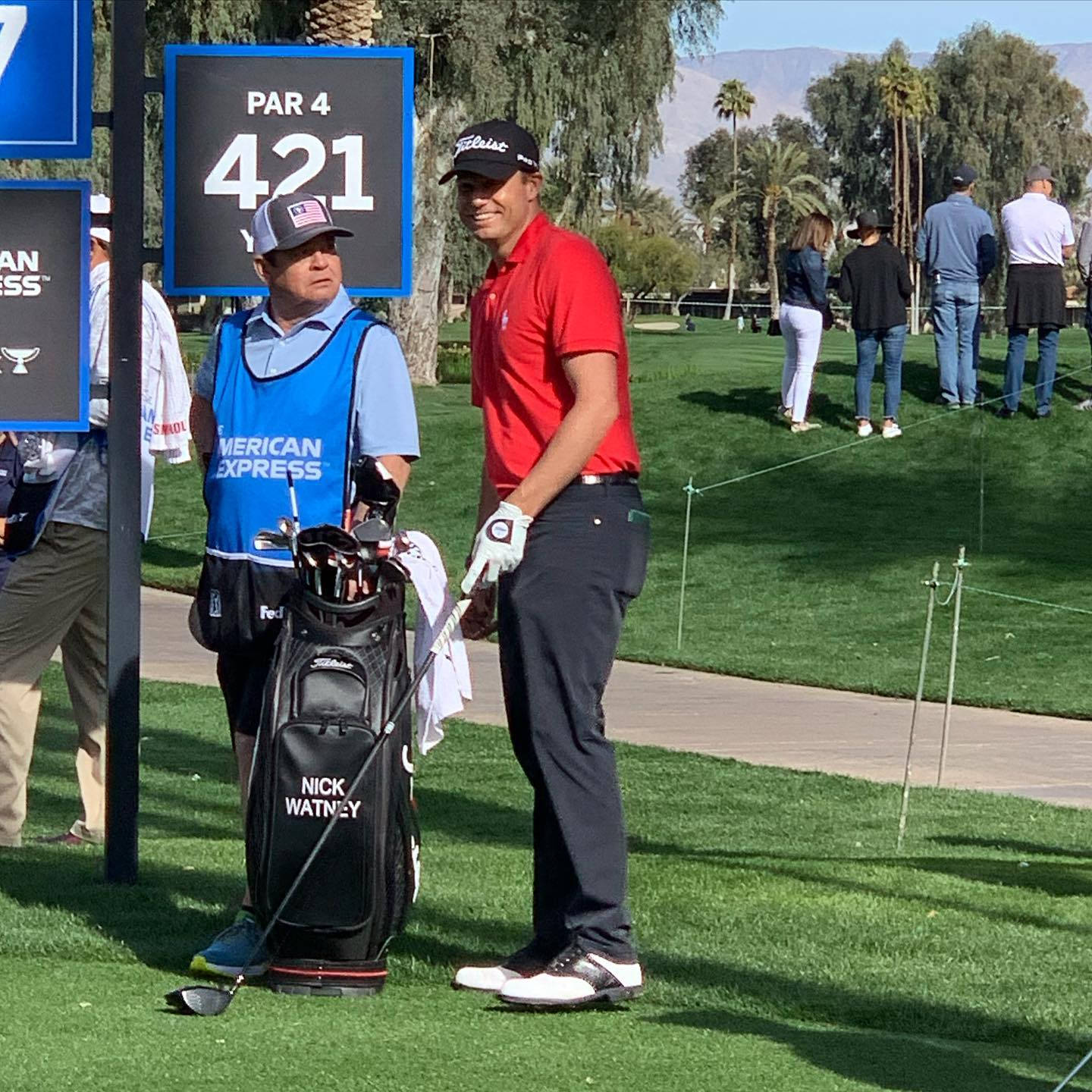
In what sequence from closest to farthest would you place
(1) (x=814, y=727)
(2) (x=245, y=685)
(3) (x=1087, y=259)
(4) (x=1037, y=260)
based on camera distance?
(2) (x=245, y=685)
(1) (x=814, y=727)
(3) (x=1087, y=259)
(4) (x=1037, y=260)

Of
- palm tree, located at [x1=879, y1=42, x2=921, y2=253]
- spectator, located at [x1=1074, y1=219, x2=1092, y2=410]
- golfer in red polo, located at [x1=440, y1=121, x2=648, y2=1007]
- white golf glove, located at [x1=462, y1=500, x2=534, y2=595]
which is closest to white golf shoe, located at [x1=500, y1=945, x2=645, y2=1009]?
golfer in red polo, located at [x1=440, y1=121, x2=648, y2=1007]

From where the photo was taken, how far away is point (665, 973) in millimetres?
5301

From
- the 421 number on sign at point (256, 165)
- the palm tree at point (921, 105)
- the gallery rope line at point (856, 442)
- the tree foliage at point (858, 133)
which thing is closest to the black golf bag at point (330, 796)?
the 421 number on sign at point (256, 165)

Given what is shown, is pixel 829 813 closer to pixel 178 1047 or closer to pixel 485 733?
pixel 485 733

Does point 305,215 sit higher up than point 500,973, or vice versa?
point 305,215

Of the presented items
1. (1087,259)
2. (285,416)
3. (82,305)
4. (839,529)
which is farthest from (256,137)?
(1087,259)

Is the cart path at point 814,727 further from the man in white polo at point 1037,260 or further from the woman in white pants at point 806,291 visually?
the man in white polo at point 1037,260

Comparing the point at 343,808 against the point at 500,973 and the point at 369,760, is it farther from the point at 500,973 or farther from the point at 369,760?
the point at 500,973

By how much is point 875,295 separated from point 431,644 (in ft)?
46.6

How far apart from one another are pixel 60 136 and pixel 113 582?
127cm

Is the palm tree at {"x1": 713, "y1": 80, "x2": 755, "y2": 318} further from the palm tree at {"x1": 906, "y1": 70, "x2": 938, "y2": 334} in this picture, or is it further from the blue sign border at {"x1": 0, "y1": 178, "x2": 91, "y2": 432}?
the blue sign border at {"x1": 0, "y1": 178, "x2": 91, "y2": 432}

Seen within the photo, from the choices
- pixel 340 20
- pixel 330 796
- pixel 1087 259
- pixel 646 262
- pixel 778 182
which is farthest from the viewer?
pixel 778 182

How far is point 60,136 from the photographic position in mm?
6164

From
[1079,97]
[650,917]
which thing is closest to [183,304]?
[1079,97]
